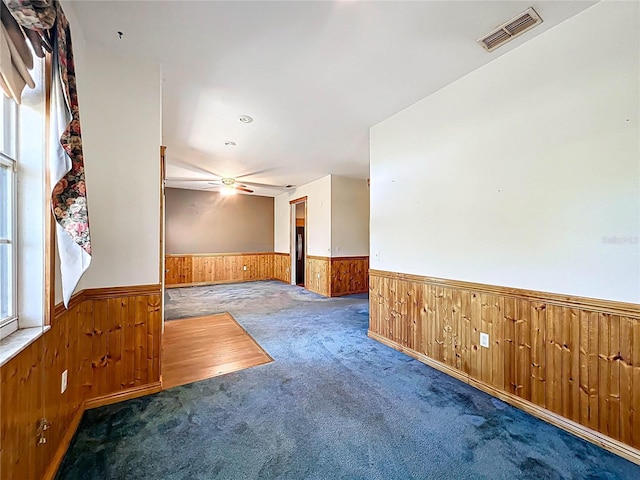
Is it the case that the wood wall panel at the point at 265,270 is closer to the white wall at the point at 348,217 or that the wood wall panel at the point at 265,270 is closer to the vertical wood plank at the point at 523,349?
the white wall at the point at 348,217

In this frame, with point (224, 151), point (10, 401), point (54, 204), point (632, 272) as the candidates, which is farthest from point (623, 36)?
point (224, 151)

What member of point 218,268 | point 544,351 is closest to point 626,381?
point 544,351

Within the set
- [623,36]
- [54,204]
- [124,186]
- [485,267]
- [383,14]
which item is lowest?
[485,267]

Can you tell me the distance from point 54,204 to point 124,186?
76 centimetres

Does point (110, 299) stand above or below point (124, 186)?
below

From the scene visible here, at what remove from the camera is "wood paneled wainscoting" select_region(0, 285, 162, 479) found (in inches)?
43.8

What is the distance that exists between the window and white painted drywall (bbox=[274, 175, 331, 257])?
16.5ft

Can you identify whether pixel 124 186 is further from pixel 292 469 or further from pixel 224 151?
pixel 224 151

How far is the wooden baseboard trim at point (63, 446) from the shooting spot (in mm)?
1364

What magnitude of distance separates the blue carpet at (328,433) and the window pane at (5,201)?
1.26 m

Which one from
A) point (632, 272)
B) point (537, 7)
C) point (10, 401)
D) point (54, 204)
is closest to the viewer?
point (10, 401)

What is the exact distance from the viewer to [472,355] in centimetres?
237

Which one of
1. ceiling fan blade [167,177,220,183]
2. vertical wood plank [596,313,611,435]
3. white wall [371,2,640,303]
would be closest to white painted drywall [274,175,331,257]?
ceiling fan blade [167,177,220,183]

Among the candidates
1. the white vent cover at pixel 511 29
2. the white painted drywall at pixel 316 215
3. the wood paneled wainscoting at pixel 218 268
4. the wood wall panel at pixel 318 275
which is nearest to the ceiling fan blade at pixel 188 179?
the wood paneled wainscoting at pixel 218 268
